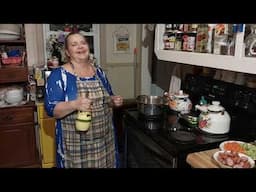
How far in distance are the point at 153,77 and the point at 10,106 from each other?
4.93 ft

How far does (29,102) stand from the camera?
2.12 metres

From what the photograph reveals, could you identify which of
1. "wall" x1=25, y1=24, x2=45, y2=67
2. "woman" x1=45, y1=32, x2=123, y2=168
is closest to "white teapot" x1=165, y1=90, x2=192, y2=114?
"woman" x1=45, y1=32, x2=123, y2=168

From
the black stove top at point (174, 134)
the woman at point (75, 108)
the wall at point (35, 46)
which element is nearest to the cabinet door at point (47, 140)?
A: the wall at point (35, 46)

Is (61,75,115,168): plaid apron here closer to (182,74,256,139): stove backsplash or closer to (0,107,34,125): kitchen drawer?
(182,74,256,139): stove backsplash

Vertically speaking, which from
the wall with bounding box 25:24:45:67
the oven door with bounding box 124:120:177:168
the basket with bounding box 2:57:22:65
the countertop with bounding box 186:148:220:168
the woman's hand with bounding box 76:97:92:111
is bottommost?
the oven door with bounding box 124:120:177:168

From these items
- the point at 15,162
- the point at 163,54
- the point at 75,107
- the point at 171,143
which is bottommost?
the point at 15,162

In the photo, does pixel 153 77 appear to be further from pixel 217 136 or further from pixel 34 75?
pixel 217 136

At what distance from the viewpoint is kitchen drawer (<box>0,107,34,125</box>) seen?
1.98 meters

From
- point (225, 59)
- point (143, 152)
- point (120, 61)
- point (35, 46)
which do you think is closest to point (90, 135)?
point (143, 152)

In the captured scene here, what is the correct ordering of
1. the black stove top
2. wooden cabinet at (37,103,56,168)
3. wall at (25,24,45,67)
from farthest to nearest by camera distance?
wall at (25,24,45,67), wooden cabinet at (37,103,56,168), the black stove top

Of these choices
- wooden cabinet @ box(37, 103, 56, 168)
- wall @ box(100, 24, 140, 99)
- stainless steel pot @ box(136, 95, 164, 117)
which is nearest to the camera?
stainless steel pot @ box(136, 95, 164, 117)

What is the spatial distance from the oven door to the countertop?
77 mm

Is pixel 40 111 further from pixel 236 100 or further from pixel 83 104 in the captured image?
pixel 236 100
